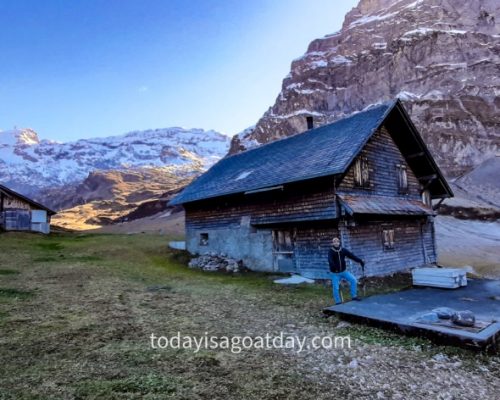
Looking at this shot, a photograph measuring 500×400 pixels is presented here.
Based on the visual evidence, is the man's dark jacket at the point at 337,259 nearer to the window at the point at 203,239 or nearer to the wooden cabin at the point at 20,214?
the window at the point at 203,239

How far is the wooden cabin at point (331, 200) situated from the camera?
592 inches

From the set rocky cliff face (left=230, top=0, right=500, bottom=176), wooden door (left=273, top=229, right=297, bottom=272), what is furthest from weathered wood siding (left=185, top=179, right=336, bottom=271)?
rocky cliff face (left=230, top=0, right=500, bottom=176)

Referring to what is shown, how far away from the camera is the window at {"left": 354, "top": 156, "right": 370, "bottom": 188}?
15.9 metres

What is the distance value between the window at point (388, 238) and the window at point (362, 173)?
250 cm

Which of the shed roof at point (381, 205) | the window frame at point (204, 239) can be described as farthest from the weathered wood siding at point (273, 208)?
the shed roof at point (381, 205)

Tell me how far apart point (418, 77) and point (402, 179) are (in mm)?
91739

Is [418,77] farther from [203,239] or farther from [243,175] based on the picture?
[203,239]

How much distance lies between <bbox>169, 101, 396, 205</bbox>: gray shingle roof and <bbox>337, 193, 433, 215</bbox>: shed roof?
5.14 ft

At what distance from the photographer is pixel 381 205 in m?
16.1

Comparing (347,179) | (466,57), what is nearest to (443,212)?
(347,179)

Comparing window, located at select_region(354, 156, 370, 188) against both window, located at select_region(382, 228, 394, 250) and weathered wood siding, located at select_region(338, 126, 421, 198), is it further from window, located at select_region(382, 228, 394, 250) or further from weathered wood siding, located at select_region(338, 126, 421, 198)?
window, located at select_region(382, 228, 394, 250)

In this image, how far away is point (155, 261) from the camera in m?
21.2

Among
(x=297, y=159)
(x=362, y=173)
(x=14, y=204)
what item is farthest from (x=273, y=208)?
(x=14, y=204)

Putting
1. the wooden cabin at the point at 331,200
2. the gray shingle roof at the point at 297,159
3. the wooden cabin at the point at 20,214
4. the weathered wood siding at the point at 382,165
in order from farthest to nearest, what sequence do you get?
the wooden cabin at the point at 20,214, the weathered wood siding at the point at 382,165, the wooden cabin at the point at 331,200, the gray shingle roof at the point at 297,159
